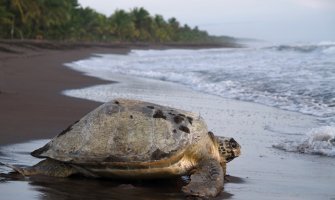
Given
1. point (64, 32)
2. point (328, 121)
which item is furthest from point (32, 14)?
point (328, 121)

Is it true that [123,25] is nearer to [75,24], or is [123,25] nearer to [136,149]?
[75,24]

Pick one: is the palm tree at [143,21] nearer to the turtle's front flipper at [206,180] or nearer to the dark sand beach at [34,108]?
the dark sand beach at [34,108]

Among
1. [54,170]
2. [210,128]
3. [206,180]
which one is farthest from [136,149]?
[210,128]

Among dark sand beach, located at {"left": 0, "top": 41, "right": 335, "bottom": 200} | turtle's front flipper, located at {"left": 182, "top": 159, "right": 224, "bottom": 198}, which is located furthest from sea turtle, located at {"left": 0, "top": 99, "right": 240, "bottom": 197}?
dark sand beach, located at {"left": 0, "top": 41, "right": 335, "bottom": 200}

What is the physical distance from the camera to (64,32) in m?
55.9

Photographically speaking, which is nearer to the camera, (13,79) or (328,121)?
(328,121)

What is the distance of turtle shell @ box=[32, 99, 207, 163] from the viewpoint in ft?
14.0

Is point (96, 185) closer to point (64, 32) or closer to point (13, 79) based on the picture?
point (13, 79)

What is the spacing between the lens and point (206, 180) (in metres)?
4.25

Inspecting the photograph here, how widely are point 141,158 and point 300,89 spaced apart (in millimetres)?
8012

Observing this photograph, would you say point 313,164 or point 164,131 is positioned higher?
point 164,131

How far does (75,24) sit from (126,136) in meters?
56.2

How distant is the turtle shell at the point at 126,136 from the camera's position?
4277 millimetres

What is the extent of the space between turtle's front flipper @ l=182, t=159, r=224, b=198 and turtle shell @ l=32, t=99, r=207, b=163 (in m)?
0.22
